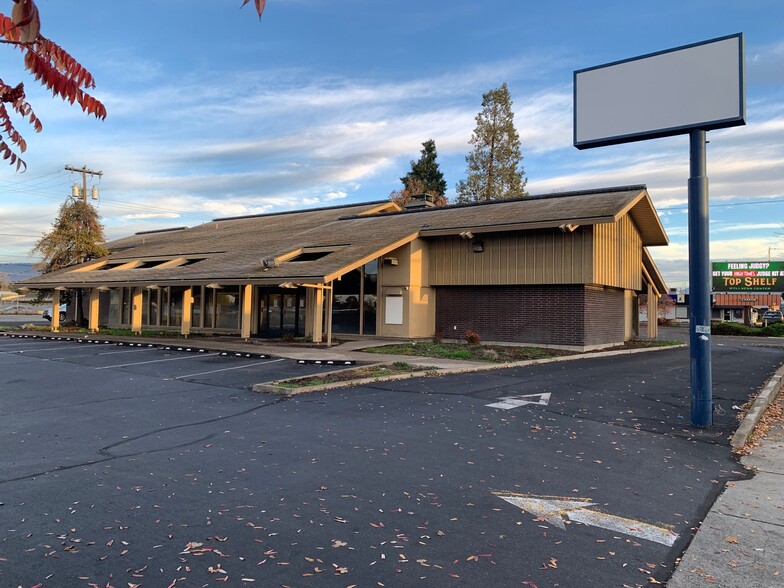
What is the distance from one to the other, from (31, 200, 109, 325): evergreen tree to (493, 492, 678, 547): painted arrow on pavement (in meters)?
34.9

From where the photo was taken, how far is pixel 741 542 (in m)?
4.50

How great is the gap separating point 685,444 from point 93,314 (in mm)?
27866

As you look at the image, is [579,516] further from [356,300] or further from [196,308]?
[196,308]

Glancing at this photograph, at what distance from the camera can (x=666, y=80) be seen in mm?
9539

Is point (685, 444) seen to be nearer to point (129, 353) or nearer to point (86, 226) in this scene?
point (129, 353)

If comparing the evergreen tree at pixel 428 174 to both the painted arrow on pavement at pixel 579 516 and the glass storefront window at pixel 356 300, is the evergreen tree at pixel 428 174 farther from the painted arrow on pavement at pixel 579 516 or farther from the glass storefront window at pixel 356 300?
the painted arrow on pavement at pixel 579 516

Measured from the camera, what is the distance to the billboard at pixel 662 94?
893 centimetres

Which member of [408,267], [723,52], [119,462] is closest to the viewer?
[119,462]

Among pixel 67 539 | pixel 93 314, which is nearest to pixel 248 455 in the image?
pixel 67 539

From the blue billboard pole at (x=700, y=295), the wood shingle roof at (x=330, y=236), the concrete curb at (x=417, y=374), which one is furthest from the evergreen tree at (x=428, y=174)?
the blue billboard pole at (x=700, y=295)

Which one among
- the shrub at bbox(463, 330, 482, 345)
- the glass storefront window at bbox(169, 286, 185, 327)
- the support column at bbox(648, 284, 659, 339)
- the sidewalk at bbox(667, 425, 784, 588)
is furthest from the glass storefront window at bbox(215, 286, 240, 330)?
the sidewalk at bbox(667, 425, 784, 588)

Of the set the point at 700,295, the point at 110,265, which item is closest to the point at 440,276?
the point at 700,295

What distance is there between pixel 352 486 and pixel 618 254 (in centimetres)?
1961

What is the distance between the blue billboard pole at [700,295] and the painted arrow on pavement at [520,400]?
8.05 ft
